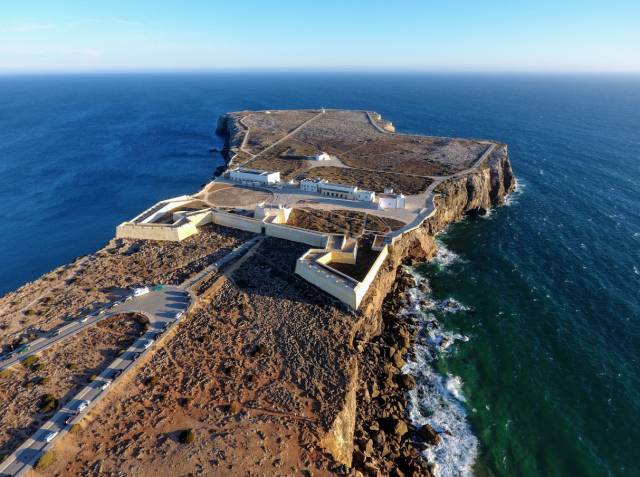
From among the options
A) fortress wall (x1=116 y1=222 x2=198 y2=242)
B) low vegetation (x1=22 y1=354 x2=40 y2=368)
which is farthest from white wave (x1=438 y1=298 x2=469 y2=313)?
low vegetation (x1=22 y1=354 x2=40 y2=368)

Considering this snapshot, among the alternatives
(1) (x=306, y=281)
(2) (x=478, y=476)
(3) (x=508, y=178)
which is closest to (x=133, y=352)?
(1) (x=306, y=281)

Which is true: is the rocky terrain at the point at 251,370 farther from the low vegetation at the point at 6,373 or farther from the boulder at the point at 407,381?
the low vegetation at the point at 6,373

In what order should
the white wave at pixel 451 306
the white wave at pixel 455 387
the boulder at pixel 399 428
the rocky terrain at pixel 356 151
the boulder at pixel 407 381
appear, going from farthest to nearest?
the rocky terrain at pixel 356 151 < the white wave at pixel 451 306 < the boulder at pixel 407 381 < the white wave at pixel 455 387 < the boulder at pixel 399 428

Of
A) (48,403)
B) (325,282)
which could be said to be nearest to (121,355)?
(48,403)

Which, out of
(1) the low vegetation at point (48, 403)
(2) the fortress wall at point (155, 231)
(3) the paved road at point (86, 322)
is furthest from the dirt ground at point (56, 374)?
(2) the fortress wall at point (155, 231)

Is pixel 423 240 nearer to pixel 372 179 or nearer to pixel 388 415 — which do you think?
pixel 372 179

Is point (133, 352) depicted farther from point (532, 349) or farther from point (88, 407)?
point (532, 349)
